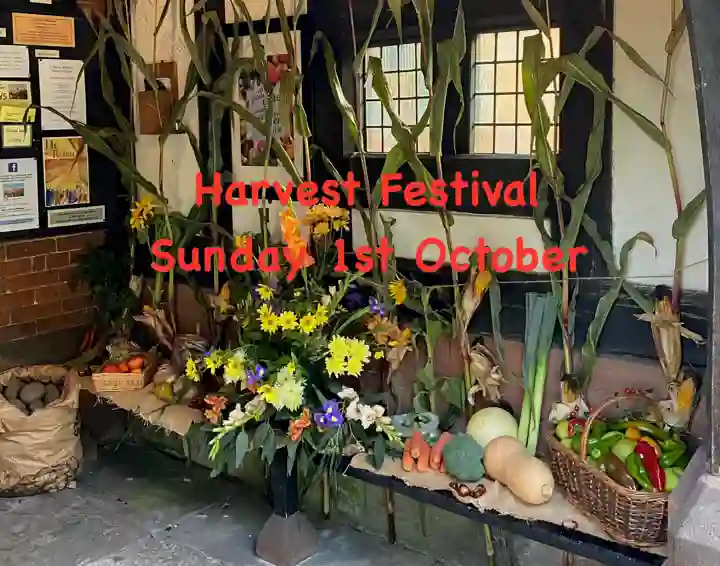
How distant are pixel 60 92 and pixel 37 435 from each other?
1.46 m

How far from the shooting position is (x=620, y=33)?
242 cm

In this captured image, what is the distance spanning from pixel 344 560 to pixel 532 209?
4.46 ft

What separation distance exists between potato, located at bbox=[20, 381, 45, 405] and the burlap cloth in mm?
1489

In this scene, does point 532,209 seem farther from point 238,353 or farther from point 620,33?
point 238,353

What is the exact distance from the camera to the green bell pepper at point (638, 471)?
2.20 meters

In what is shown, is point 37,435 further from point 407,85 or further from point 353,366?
point 407,85

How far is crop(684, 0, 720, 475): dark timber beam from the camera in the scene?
1.59 m

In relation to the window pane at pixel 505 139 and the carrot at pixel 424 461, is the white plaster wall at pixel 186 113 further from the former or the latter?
the carrot at pixel 424 461

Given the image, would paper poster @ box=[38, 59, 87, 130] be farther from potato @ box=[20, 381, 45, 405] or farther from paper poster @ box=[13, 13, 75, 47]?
potato @ box=[20, 381, 45, 405]

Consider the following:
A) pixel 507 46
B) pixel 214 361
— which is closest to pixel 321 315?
pixel 214 361

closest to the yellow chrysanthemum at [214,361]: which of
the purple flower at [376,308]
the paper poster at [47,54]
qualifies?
the purple flower at [376,308]

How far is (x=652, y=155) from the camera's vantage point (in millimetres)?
2426

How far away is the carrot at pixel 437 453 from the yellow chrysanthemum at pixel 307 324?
0.54 m

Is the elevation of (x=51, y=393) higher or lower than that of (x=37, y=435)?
higher
